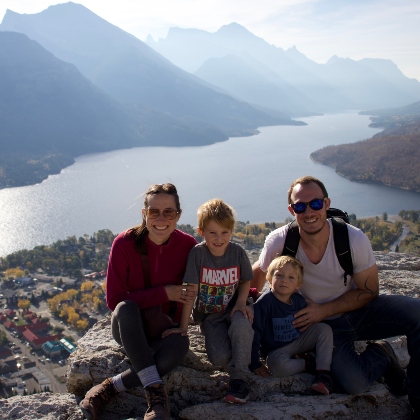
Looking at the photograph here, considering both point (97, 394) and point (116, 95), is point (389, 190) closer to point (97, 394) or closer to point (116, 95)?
point (97, 394)

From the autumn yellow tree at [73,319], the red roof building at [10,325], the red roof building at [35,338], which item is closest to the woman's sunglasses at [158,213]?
the red roof building at [35,338]

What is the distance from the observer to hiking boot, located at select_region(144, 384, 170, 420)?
1851 millimetres

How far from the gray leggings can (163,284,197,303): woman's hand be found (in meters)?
0.17

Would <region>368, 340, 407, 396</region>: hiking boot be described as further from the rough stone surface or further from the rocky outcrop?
the rough stone surface

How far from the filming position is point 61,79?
89688 millimetres

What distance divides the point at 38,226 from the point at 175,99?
82.0 m

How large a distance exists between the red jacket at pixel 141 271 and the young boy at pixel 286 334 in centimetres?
42

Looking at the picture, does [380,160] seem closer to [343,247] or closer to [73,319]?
[73,319]

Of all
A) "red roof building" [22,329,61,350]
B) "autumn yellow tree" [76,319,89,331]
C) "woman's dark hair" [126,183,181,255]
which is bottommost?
"red roof building" [22,329,61,350]

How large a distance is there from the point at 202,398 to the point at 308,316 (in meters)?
0.63

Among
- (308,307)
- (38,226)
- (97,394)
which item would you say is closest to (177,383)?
(97,394)

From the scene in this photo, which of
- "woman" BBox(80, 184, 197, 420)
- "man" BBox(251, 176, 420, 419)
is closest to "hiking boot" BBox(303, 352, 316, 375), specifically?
"man" BBox(251, 176, 420, 419)

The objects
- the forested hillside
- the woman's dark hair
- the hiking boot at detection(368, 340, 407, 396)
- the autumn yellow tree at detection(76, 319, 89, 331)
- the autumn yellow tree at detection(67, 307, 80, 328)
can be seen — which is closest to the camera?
the hiking boot at detection(368, 340, 407, 396)

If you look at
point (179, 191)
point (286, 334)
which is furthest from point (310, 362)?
point (179, 191)
